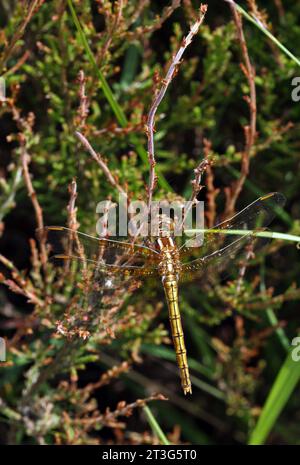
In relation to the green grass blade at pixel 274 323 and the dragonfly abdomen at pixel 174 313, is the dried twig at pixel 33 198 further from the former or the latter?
the green grass blade at pixel 274 323

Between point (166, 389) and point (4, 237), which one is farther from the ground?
point (4, 237)

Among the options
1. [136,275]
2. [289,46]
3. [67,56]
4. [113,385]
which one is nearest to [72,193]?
[136,275]

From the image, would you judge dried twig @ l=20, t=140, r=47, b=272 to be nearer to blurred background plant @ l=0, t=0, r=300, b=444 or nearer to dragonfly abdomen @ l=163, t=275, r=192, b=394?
blurred background plant @ l=0, t=0, r=300, b=444

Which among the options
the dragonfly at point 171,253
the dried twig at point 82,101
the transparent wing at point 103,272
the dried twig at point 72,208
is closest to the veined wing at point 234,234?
the dragonfly at point 171,253

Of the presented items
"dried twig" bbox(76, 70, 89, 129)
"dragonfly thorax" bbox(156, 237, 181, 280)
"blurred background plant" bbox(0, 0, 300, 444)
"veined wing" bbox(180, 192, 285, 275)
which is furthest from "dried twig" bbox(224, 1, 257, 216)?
"dried twig" bbox(76, 70, 89, 129)
